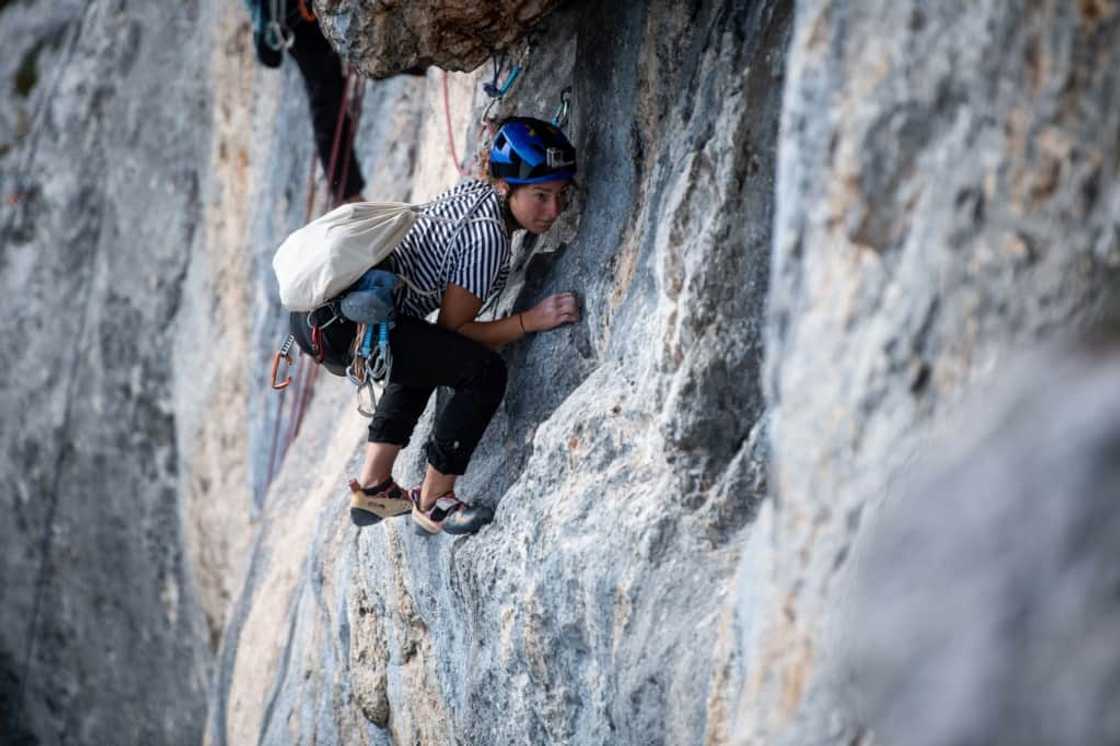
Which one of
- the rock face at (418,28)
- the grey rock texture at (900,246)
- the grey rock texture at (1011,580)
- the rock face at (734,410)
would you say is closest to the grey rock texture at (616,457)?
the rock face at (734,410)

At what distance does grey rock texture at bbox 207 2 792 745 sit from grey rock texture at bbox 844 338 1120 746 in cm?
118

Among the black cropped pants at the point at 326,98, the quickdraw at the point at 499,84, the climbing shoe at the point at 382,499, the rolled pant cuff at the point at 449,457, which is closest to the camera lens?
the rolled pant cuff at the point at 449,457

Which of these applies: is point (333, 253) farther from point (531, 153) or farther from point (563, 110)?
point (563, 110)

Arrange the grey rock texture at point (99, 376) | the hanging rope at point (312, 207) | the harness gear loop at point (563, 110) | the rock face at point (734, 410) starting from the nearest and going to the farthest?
1. the rock face at point (734, 410)
2. the harness gear loop at point (563, 110)
3. the hanging rope at point (312, 207)
4. the grey rock texture at point (99, 376)

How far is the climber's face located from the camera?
18.1ft

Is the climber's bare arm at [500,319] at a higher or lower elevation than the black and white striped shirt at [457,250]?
lower

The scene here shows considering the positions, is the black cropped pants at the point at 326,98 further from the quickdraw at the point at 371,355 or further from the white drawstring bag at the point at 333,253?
the quickdraw at the point at 371,355

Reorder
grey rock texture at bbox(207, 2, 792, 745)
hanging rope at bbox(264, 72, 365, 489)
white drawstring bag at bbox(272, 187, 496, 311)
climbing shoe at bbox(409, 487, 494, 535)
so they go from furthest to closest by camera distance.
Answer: hanging rope at bbox(264, 72, 365, 489) < climbing shoe at bbox(409, 487, 494, 535) < white drawstring bag at bbox(272, 187, 496, 311) < grey rock texture at bbox(207, 2, 792, 745)

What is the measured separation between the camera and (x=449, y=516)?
5.79 m

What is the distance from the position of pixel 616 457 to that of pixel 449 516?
114 cm

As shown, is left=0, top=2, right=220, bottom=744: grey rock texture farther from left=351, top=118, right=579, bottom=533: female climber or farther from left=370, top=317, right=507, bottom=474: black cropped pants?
left=370, top=317, right=507, bottom=474: black cropped pants

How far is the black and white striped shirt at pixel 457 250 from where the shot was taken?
5570 mm

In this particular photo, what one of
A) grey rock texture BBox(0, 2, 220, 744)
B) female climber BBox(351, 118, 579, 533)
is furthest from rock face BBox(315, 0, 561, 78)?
grey rock texture BBox(0, 2, 220, 744)

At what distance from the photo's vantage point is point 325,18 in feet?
19.7
